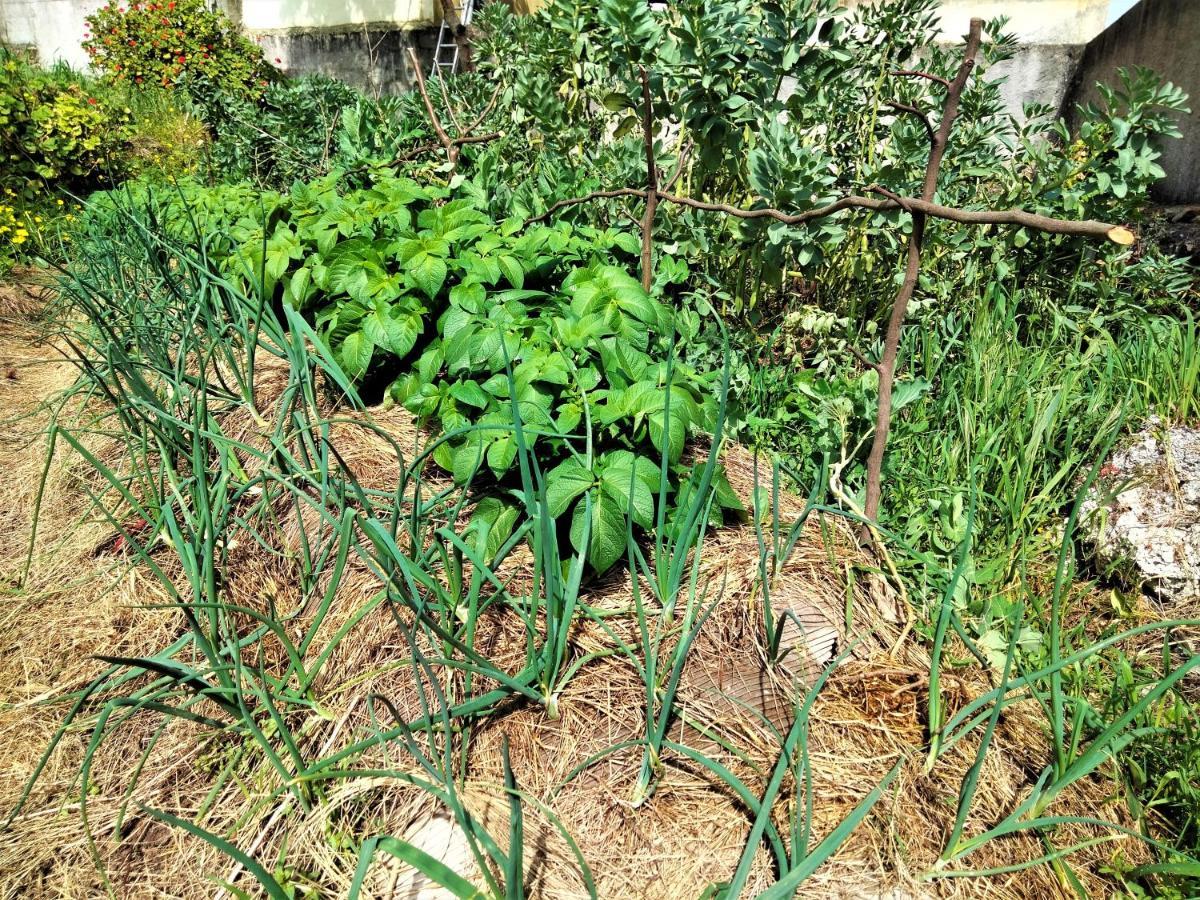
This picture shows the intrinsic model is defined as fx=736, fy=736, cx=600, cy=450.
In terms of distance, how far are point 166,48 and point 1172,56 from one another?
9483mm

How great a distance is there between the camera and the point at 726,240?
270 cm

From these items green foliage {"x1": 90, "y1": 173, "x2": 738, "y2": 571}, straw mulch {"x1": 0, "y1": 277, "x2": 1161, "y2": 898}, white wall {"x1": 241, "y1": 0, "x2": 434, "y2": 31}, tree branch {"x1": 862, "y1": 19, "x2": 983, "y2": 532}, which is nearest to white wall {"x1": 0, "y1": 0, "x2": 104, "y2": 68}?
white wall {"x1": 241, "y1": 0, "x2": 434, "y2": 31}

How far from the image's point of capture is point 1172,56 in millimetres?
4609

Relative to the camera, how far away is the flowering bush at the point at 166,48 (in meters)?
8.21

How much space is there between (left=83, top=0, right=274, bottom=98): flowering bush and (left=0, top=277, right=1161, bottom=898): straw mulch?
8148mm

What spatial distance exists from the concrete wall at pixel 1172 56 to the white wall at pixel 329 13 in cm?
779

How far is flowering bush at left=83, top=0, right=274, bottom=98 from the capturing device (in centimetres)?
821

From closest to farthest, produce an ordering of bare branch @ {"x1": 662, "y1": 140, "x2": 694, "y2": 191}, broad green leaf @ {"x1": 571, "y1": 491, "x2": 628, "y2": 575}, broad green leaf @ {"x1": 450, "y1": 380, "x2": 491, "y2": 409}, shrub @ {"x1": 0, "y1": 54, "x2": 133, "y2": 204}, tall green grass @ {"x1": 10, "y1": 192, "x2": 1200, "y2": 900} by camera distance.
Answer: tall green grass @ {"x1": 10, "y1": 192, "x2": 1200, "y2": 900}
broad green leaf @ {"x1": 571, "y1": 491, "x2": 628, "y2": 575}
broad green leaf @ {"x1": 450, "y1": 380, "x2": 491, "y2": 409}
bare branch @ {"x1": 662, "y1": 140, "x2": 694, "y2": 191}
shrub @ {"x1": 0, "y1": 54, "x2": 133, "y2": 204}

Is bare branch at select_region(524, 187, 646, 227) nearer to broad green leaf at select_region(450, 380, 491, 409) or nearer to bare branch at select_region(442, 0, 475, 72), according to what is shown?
broad green leaf at select_region(450, 380, 491, 409)

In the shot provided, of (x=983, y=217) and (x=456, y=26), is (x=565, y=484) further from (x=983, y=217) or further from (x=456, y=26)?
(x=456, y=26)

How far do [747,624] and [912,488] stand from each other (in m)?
0.73

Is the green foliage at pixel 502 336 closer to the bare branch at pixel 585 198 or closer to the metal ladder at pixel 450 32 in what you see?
the bare branch at pixel 585 198

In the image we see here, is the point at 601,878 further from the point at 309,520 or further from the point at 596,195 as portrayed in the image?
the point at 596,195

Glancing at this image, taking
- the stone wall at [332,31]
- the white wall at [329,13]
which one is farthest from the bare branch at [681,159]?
the white wall at [329,13]
